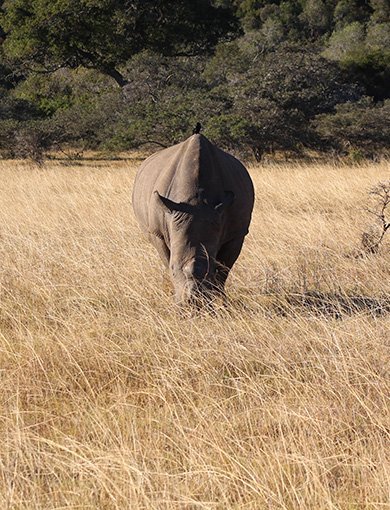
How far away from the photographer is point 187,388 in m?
3.99

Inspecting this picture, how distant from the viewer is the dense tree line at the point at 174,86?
66.7ft

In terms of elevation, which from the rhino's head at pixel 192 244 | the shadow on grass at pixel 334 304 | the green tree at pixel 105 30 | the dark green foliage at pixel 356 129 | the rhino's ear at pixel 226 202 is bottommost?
the dark green foliage at pixel 356 129

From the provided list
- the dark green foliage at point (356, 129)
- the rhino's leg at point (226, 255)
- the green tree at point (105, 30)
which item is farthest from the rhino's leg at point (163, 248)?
the green tree at point (105, 30)

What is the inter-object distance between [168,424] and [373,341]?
1506mm

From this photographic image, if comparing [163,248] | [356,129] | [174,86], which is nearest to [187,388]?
[163,248]

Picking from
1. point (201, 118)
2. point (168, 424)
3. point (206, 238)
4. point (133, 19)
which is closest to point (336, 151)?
point (201, 118)

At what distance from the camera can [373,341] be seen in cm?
444

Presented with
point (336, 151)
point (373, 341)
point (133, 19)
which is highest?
point (133, 19)

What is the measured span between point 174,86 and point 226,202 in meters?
18.8

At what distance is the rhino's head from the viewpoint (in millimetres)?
5285

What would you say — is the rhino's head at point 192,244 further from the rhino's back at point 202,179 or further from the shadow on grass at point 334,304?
the shadow on grass at point 334,304

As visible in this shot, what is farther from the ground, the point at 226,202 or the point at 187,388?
the point at 226,202

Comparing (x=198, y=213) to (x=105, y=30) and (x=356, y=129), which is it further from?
(x=105, y=30)

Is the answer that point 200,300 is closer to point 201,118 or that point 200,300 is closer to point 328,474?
point 328,474
